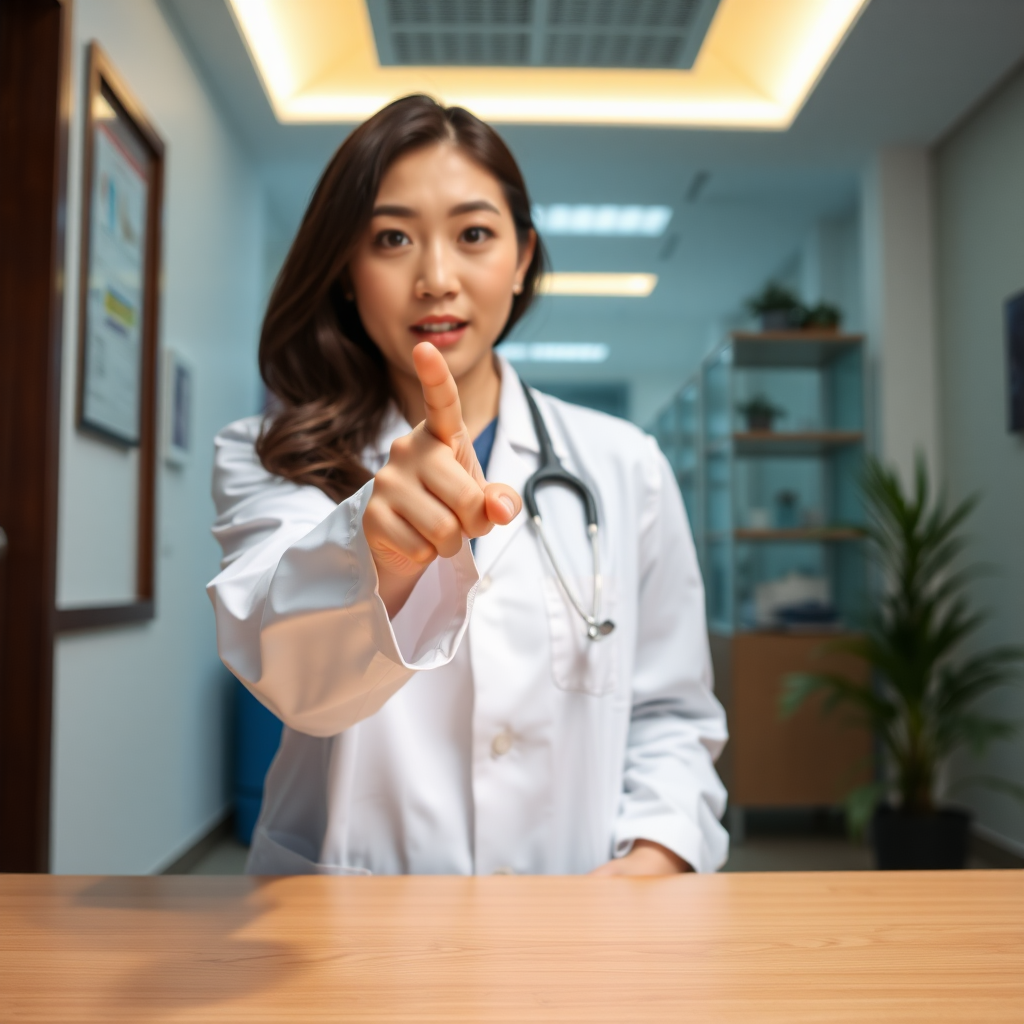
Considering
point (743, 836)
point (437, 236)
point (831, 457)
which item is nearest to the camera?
point (437, 236)

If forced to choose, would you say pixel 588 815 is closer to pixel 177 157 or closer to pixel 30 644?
pixel 30 644

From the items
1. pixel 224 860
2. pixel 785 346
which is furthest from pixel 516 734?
pixel 785 346

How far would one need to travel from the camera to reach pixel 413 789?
1.08 meters

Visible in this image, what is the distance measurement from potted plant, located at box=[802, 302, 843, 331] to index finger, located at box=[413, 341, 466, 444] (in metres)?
4.32

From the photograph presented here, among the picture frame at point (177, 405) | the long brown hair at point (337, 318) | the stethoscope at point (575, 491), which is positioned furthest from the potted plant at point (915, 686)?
the long brown hair at point (337, 318)

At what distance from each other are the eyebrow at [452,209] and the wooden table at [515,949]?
0.70 m

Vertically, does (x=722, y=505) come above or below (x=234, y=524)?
above

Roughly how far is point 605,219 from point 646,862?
5.42 metres

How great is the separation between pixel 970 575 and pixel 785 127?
2013 mm

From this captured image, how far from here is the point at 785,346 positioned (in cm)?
471

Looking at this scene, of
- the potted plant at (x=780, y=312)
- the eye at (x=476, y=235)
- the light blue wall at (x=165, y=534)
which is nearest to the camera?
the eye at (x=476, y=235)

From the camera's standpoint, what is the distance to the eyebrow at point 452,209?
1136 mm

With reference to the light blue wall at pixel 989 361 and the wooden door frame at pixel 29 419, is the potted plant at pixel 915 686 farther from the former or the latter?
the wooden door frame at pixel 29 419

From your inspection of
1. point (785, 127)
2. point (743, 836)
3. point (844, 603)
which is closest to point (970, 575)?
point (844, 603)
